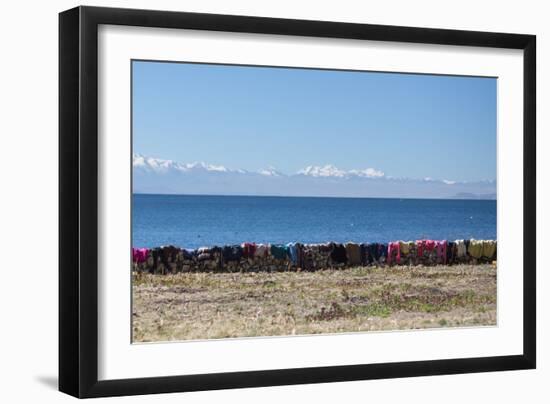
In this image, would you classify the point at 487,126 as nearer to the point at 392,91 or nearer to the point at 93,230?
the point at 392,91

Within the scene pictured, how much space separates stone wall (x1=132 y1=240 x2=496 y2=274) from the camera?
19.9ft

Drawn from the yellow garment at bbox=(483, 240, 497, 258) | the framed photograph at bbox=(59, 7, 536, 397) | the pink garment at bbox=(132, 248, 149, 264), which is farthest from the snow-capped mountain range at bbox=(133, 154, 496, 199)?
the pink garment at bbox=(132, 248, 149, 264)

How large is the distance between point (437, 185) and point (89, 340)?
257 centimetres

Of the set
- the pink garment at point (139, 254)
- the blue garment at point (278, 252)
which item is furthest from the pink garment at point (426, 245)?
the pink garment at point (139, 254)

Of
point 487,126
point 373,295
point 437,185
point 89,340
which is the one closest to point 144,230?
point 89,340

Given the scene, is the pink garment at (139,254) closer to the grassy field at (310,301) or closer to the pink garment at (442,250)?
the grassy field at (310,301)

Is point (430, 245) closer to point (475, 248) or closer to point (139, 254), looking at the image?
point (475, 248)

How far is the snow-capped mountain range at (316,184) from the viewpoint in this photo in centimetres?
615

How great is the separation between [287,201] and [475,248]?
1337 millimetres

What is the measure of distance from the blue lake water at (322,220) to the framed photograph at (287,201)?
15mm

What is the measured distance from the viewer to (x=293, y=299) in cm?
629

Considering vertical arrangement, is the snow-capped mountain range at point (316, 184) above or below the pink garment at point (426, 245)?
above

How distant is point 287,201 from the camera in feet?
21.4

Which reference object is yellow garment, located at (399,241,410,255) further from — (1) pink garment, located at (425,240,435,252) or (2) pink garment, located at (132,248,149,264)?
(2) pink garment, located at (132,248,149,264)
